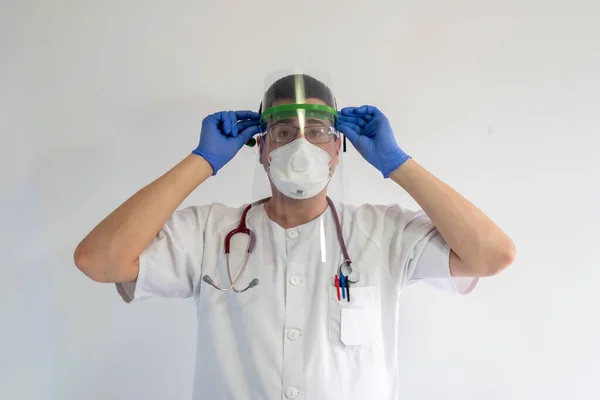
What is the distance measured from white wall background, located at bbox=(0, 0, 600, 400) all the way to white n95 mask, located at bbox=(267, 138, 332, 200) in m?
0.38

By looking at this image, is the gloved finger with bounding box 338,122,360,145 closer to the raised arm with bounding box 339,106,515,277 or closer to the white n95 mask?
the raised arm with bounding box 339,106,515,277

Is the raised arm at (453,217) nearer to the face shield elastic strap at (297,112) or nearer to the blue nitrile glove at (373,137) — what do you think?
the blue nitrile glove at (373,137)

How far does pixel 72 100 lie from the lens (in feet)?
4.91

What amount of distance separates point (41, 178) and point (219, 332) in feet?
2.62

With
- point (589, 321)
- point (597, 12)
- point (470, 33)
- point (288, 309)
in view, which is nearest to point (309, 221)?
point (288, 309)

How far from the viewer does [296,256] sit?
118 centimetres

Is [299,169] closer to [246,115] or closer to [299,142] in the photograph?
[299,142]

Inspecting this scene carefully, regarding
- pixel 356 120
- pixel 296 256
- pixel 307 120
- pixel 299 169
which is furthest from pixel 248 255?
pixel 356 120

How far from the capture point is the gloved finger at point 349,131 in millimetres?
1271

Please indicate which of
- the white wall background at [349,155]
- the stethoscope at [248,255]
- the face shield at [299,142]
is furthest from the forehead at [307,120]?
the white wall background at [349,155]

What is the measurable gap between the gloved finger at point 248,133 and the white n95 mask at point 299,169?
0.13 metres

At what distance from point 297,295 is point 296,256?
96 millimetres

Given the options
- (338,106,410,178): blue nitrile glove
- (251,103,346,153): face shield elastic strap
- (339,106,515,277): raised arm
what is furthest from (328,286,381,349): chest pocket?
(251,103,346,153): face shield elastic strap

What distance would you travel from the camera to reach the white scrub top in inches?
43.6
